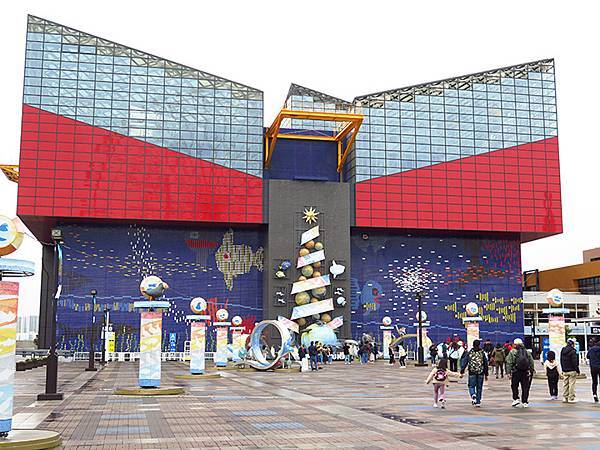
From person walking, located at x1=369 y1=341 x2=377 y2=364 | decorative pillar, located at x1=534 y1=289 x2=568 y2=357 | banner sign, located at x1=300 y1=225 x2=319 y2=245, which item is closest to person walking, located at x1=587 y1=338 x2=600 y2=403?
decorative pillar, located at x1=534 y1=289 x2=568 y2=357

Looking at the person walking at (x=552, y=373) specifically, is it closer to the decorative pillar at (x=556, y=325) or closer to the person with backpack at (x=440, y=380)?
the person with backpack at (x=440, y=380)

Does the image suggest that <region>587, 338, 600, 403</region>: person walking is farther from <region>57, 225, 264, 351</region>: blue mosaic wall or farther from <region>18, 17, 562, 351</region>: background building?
<region>57, 225, 264, 351</region>: blue mosaic wall

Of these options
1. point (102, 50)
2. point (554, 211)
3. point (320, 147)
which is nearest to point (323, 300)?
point (320, 147)

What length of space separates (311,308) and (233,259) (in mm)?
8699

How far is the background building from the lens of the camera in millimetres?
60906

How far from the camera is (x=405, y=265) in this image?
227 feet

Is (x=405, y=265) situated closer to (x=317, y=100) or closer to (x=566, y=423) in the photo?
(x=317, y=100)

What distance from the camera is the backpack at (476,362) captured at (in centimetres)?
1964

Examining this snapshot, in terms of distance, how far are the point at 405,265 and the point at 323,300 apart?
9.78 m

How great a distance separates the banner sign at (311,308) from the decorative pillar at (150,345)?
3808cm

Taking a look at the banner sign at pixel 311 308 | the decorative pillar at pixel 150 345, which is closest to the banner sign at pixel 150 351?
the decorative pillar at pixel 150 345

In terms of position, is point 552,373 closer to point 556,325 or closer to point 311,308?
point 556,325

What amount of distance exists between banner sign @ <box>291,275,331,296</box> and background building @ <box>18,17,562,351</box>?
3.51ft

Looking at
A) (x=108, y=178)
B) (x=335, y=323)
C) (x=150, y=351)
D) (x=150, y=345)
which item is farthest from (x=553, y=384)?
(x=108, y=178)
